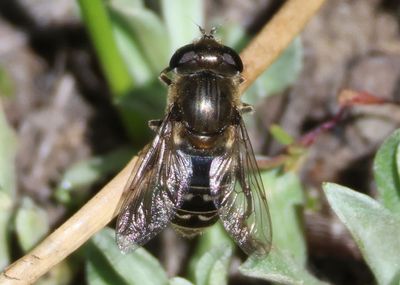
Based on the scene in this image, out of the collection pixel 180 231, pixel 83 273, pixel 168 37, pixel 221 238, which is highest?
pixel 168 37

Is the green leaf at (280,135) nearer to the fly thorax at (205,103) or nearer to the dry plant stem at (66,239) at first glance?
the fly thorax at (205,103)

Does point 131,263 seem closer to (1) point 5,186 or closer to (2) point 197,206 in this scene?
(2) point 197,206

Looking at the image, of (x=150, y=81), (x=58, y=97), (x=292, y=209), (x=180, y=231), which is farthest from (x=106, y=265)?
(x=58, y=97)

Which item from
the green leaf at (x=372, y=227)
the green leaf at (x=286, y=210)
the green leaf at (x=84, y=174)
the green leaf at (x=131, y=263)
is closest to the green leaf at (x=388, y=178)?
the green leaf at (x=372, y=227)

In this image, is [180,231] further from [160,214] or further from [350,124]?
[350,124]

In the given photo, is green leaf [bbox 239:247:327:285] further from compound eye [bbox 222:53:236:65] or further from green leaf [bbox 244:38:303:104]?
green leaf [bbox 244:38:303:104]
